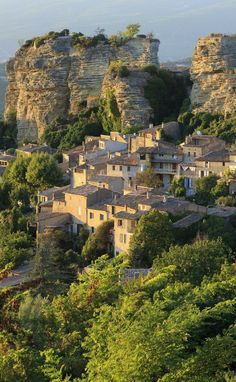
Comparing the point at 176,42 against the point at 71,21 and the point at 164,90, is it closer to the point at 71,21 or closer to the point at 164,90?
the point at 71,21

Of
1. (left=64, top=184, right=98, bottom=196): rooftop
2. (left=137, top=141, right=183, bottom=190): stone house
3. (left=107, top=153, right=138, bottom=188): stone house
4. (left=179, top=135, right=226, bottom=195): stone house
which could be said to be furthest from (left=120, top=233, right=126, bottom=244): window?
(left=107, top=153, right=138, bottom=188): stone house

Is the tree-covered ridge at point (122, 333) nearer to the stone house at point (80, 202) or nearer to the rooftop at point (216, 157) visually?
the stone house at point (80, 202)

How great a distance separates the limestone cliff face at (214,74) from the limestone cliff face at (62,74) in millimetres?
4348

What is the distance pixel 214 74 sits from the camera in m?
40.5

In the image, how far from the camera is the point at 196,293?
571 inches

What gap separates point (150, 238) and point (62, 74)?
23716 millimetres

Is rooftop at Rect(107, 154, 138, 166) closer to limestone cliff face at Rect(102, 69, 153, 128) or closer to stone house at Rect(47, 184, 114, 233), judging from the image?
stone house at Rect(47, 184, 114, 233)

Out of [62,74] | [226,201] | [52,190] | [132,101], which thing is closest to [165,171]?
[52,190]

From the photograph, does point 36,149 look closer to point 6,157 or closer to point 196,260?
point 6,157

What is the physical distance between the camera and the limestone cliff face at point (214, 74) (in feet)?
129

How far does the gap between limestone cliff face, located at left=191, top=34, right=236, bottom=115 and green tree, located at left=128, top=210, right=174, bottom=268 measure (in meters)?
14.3

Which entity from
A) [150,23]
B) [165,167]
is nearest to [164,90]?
[165,167]

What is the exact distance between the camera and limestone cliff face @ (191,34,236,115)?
39.4 meters

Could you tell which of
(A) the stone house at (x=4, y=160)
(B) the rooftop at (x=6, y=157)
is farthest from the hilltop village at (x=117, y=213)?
(B) the rooftop at (x=6, y=157)
